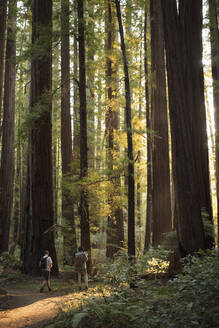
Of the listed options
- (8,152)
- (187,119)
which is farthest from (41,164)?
(187,119)

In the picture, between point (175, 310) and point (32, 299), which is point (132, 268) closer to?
point (175, 310)

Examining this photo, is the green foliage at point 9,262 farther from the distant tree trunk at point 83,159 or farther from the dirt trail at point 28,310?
the dirt trail at point 28,310

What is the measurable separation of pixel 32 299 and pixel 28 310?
1.45m

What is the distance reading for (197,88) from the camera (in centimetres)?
929

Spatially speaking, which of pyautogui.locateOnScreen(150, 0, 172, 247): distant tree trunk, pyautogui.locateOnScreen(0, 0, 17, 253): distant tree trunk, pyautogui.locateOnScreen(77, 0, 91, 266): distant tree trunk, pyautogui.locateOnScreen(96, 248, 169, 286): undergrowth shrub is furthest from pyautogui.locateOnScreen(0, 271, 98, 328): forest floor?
pyautogui.locateOnScreen(0, 0, 17, 253): distant tree trunk

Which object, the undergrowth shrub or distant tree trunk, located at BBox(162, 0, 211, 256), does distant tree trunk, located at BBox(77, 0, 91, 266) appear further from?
distant tree trunk, located at BBox(162, 0, 211, 256)

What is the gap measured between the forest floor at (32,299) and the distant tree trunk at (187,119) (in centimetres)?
295

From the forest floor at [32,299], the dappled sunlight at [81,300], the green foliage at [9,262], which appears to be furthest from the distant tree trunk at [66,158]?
the dappled sunlight at [81,300]

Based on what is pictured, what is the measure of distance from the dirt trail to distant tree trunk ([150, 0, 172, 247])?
4.67 meters

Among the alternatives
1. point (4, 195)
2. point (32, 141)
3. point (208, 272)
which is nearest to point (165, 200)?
point (32, 141)

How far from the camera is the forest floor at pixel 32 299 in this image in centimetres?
623

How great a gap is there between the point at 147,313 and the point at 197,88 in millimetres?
6866

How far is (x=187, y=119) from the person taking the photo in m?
8.25

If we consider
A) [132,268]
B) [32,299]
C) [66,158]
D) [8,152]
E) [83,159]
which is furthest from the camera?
[8,152]
